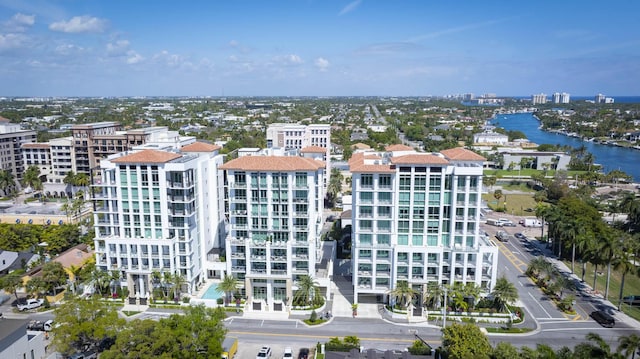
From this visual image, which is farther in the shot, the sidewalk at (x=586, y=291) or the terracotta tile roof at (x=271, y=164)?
the terracotta tile roof at (x=271, y=164)

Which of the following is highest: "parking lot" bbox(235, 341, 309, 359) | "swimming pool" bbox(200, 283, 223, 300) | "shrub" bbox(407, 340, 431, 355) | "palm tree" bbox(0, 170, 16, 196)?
"palm tree" bbox(0, 170, 16, 196)

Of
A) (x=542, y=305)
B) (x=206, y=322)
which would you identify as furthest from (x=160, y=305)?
(x=542, y=305)

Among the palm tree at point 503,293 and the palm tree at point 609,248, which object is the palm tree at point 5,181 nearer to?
the palm tree at point 503,293

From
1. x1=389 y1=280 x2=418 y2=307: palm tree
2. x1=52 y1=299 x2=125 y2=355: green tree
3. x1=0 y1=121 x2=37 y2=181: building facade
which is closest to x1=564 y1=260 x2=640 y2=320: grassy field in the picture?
x1=389 y1=280 x2=418 y2=307: palm tree

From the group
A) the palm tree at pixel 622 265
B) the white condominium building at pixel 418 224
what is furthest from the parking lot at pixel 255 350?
the palm tree at pixel 622 265

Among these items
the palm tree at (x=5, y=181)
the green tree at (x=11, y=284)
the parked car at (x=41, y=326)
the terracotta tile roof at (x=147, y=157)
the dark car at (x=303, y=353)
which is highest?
the terracotta tile roof at (x=147, y=157)

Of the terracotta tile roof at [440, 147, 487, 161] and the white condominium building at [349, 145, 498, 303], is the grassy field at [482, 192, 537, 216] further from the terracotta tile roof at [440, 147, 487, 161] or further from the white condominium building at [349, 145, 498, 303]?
the white condominium building at [349, 145, 498, 303]

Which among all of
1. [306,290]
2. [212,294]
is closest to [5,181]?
[212,294]

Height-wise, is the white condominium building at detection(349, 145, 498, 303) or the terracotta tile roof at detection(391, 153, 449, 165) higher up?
the terracotta tile roof at detection(391, 153, 449, 165)
